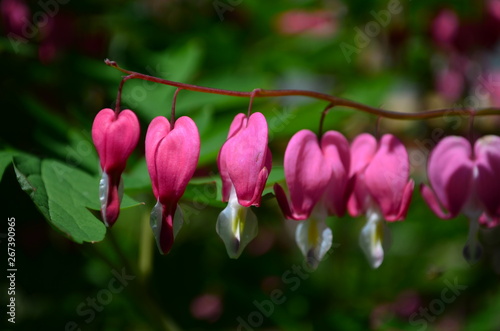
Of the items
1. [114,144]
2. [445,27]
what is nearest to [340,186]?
[114,144]

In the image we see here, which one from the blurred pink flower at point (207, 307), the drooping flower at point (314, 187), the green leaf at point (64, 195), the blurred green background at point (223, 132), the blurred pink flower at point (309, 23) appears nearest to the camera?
the green leaf at point (64, 195)

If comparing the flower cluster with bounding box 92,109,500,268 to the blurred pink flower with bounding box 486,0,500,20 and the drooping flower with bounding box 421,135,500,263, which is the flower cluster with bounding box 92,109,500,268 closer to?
the drooping flower with bounding box 421,135,500,263

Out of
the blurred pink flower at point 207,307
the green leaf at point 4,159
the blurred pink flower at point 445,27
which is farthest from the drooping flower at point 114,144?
the blurred pink flower at point 445,27

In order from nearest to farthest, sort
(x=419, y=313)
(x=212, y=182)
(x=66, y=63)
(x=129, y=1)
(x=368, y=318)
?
(x=212, y=182)
(x=368, y=318)
(x=66, y=63)
(x=419, y=313)
(x=129, y=1)

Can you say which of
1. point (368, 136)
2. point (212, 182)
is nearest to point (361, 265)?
point (368, 136)

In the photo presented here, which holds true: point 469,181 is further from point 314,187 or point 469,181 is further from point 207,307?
point 207,307

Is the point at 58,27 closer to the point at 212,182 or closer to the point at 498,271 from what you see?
the point at 212,182

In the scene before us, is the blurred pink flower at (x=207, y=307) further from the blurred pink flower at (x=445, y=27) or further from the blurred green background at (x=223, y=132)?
the blurred pink flower at (x=445, y=27)
